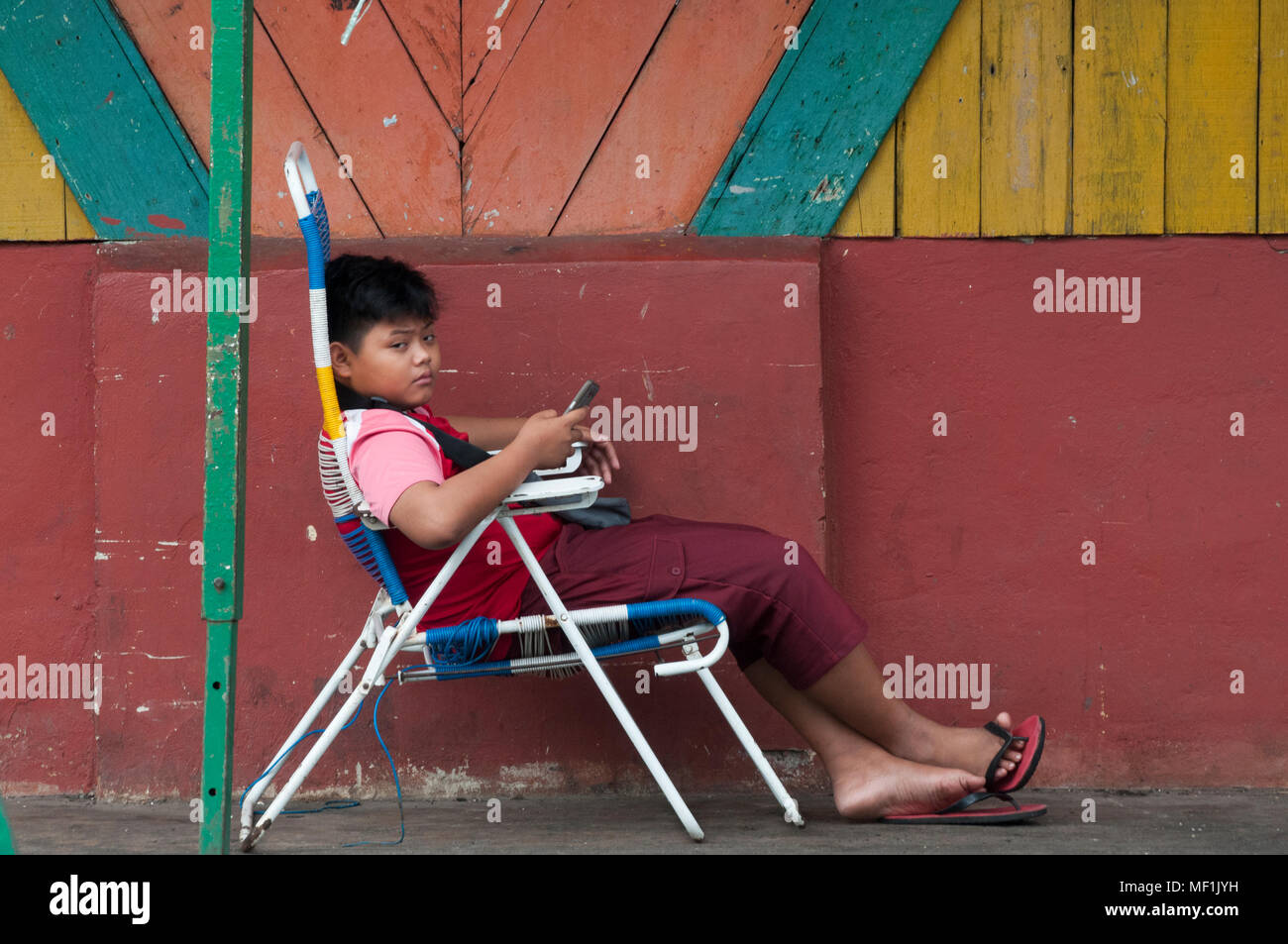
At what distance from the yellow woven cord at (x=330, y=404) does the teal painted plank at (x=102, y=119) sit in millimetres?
1111

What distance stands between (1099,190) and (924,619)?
1243 millimetres

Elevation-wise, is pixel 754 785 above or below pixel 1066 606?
below

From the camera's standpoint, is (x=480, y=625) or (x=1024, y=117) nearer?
(x=480, y=625)

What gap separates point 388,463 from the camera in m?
2.43

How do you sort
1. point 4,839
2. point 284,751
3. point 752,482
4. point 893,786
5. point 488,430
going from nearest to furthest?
point 4,839 → point 284,751 → point 893,786 → point 488,430 → point 752,482

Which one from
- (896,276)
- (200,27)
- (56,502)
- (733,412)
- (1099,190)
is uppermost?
(200,27)

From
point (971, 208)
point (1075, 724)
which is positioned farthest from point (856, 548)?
point (971, 208)

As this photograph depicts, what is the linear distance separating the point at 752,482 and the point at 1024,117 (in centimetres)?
124

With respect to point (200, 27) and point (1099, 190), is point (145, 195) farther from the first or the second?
point (1099, 190)

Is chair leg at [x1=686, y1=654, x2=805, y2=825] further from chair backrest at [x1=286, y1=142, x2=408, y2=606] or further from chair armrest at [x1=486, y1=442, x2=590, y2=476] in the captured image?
chair backrest at [x1=286, y1=142, x2=408, y2=606]

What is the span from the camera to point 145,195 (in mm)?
3260
